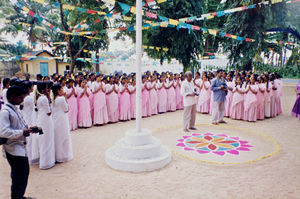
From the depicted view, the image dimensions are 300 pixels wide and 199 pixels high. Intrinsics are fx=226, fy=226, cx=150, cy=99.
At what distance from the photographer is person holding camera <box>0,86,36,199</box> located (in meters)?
2.96

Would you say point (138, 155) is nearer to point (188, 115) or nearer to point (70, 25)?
point (188, 115)

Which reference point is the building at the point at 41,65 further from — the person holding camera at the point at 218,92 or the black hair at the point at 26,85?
the black hair at the point at 26,85

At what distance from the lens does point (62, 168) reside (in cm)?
468

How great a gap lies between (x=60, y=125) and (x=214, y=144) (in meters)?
4.02

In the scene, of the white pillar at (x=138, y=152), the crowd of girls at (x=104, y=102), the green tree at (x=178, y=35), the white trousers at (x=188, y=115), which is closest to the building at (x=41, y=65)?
the green tree at (x=178, y=35)

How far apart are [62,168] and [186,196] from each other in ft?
8.57

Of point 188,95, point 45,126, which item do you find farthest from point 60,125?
point 188,95

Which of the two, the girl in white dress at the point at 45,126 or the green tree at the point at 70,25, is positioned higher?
the green tree at the point at 70,25

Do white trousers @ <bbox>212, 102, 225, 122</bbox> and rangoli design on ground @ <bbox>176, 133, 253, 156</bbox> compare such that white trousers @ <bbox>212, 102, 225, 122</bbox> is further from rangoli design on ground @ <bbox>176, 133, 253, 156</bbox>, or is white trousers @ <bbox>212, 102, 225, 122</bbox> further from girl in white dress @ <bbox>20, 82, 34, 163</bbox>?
girl in white dress @ <bbox>20, 82, 34, 163</bbox>

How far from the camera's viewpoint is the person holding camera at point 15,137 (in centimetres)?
296

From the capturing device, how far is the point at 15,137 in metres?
2.96

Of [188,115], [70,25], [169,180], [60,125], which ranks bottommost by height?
[169,180]

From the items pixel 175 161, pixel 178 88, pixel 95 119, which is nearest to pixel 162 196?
pixel 175 161

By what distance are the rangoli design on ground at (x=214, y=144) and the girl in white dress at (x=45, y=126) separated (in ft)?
10.7
